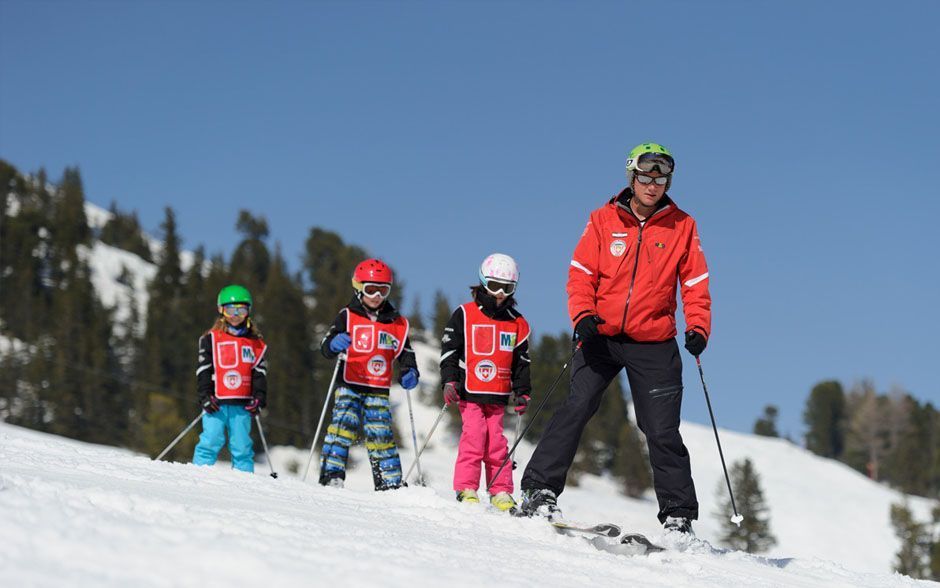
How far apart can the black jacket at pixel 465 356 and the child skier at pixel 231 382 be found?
269cm

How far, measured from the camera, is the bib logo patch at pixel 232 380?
9914 millimetres

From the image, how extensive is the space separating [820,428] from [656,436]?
135763 millimetres

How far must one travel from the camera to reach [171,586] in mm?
3100

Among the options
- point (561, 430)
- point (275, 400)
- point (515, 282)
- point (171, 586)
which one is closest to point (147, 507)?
point (171, 586)

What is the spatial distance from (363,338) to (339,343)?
0.28 meters

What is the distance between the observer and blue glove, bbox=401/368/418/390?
9133 mm

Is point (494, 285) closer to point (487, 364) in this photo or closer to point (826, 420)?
point (487, 364)

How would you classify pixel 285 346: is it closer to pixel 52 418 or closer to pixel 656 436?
pixel 52 418

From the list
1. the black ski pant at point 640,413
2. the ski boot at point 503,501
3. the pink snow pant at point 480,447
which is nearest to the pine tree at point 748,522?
the pink snow pant at point 480,447

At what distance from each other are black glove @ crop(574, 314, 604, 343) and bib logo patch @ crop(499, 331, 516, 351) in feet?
7.04

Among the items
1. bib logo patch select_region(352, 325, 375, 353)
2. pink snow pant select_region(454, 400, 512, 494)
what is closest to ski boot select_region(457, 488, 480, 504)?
pink snow pant select_region(454, 400, 512, 494)

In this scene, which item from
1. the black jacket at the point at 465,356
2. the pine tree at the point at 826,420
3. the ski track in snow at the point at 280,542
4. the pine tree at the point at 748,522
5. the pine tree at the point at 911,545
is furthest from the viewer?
the pine tree at the point at 826,420

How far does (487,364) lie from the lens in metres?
8.12

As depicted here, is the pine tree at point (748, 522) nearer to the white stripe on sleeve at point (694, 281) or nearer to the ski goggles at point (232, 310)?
the ski goggles at point (232, 310)
